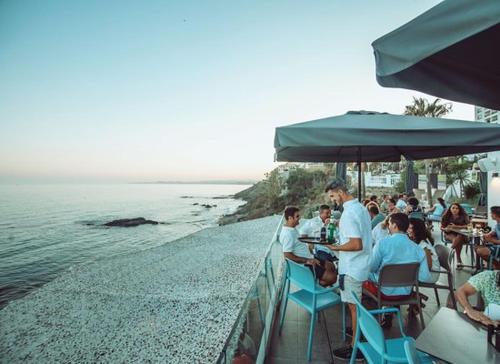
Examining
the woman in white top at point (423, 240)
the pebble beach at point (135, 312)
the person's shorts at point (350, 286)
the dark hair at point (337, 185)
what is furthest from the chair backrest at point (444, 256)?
the pebble beach at point (135, 312)

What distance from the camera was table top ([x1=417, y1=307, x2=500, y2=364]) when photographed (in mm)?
1296

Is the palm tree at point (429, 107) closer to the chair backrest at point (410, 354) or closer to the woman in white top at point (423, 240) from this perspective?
the woman in white top at point (423, 240)

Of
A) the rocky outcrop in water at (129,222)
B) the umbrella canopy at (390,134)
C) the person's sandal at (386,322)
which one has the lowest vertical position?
the rocky outcrop in water at (129,222)

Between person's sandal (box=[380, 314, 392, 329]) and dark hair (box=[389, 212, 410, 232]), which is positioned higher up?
dark hair (box=[389, 212, 410, 232])

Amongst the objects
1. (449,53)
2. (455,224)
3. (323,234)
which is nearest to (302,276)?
(323,234)

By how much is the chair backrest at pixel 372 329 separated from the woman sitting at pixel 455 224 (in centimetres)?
513

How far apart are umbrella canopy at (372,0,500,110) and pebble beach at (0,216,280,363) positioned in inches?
175

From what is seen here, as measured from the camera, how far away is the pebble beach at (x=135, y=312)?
7699 millimetres

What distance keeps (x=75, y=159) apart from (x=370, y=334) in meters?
A: 48.8

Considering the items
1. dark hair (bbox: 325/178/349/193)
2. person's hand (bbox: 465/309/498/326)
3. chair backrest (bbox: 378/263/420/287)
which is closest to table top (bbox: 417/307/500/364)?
person's hand (bbox: 465/309/498/326)

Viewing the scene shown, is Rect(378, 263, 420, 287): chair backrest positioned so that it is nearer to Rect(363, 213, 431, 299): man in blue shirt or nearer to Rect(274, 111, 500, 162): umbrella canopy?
Rect(363, 213, 431, 299): man in blue shirt

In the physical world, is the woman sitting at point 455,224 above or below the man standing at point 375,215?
below

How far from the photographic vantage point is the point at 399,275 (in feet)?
8.71

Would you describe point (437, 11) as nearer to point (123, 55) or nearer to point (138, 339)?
point (138, 339)
